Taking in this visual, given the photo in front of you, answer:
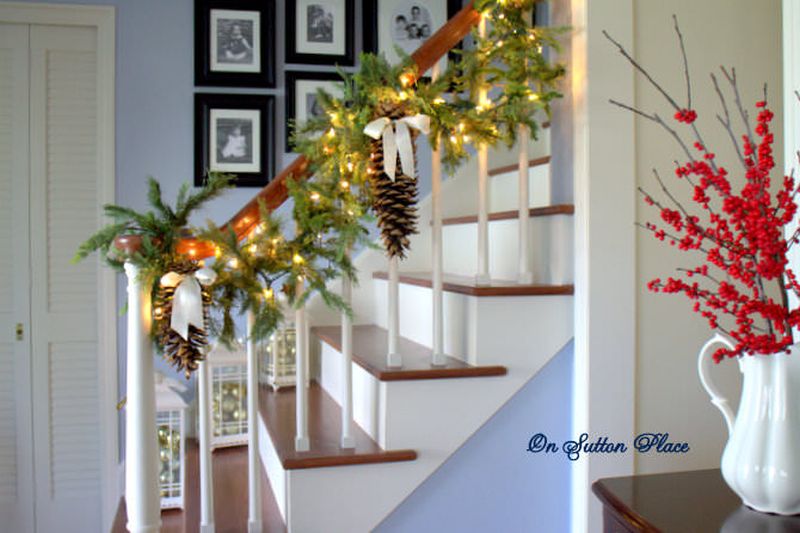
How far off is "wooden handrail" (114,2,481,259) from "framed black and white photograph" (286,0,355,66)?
55.3 inches

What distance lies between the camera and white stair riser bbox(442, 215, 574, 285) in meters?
2.02

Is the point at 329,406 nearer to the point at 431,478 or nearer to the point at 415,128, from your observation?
the point at 431,478

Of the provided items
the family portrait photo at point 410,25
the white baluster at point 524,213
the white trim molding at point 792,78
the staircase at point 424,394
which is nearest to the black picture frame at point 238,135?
the family portrait photo at point 410,25

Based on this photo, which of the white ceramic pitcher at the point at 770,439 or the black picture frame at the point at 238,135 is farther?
the black picture frame at the point at 238,135

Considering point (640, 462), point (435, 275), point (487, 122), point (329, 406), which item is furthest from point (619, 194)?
point (329, 406)

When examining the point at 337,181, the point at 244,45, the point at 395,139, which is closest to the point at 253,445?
the point at 337,181

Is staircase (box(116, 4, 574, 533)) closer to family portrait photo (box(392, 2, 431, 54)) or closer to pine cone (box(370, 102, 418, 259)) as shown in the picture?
pine cone (box(370, 102, 418, 259))

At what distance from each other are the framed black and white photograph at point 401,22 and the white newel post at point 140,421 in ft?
6.82

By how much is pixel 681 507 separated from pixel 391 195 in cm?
94

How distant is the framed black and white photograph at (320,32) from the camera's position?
327 cm

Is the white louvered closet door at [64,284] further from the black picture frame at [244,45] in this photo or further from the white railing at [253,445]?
the white railing at [253,445]

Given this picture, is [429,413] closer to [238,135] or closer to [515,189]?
[515,189]

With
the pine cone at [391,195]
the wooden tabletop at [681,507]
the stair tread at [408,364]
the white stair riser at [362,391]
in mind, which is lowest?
the wooden tabletop at [681,507]

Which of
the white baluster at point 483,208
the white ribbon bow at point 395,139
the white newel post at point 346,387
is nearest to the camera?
the white ribbon bow at point 395,139
